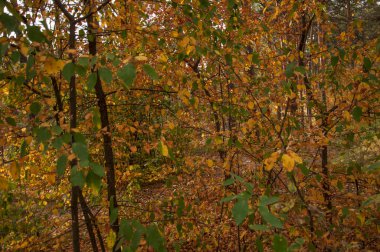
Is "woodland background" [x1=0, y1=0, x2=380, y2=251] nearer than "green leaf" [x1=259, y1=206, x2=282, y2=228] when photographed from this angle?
No

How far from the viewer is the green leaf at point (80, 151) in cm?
129

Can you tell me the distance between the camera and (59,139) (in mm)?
1438

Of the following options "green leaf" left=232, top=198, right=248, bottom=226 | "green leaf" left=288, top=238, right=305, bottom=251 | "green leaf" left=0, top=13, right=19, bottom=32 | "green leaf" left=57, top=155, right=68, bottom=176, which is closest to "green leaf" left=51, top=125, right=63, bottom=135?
"green leaf" left=57, top=155, right=68, bottom=176

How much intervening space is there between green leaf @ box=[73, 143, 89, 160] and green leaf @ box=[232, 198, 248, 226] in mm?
653

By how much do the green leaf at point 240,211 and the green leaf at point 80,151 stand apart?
25.7 inches

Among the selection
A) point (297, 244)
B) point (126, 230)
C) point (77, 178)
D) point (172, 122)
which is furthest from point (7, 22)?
point (172, 122)

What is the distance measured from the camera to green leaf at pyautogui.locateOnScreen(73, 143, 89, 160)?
4.24 feet

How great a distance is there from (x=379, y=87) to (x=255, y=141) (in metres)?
1.52

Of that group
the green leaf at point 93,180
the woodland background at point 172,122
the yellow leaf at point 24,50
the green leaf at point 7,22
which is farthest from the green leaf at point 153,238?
the green leaf at point 7,22

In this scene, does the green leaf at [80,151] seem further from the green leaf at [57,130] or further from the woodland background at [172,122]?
the green leaf at [57,130]

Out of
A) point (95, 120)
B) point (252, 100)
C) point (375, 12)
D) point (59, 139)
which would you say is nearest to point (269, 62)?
point (252, 100)

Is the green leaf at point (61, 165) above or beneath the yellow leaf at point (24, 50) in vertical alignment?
beneath

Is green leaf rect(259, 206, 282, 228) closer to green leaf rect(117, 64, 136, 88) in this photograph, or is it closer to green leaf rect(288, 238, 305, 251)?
green leaf rect(288, 238, 305, 251)

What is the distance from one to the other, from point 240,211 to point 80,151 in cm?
71
